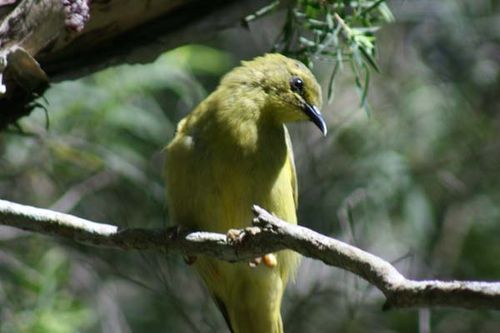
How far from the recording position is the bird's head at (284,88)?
182 inches

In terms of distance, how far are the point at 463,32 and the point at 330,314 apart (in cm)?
206

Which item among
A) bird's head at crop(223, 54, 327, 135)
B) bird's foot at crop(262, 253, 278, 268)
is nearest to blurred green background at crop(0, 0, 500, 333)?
bird's foot at crop(262, 253, 278, 268)

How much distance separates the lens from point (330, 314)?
6.83 m

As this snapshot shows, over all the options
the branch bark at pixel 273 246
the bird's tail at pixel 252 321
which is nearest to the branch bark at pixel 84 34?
the branch bark at pixel 273 246

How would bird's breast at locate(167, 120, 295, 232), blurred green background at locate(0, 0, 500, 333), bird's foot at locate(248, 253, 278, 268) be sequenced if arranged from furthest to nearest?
blurred green background at locate(0, 0, 500, 333) < bird's foot at locate(248, 253, 278, 268) < bird's breast at locate(167, 120, 295, 232)

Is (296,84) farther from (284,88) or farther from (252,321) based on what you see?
(252,321)

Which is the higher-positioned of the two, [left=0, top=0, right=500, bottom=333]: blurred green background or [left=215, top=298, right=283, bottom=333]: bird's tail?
[left=215, top=298, right=283, bottom=333]: bird's tail

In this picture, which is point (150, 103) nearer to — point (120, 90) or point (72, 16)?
point (120, 90)

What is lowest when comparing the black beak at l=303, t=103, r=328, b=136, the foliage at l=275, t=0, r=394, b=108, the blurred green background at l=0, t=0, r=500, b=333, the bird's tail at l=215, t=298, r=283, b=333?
the blurred green background at l=0, t=0, r=500, b=333

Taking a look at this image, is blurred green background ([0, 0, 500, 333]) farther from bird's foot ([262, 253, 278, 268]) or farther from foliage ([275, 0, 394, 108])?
foliage ([275, 0, 394, 108])

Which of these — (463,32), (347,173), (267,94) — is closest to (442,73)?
(463,32)

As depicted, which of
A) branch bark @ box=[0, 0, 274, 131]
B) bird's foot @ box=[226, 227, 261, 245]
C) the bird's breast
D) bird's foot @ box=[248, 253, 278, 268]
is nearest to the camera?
bird's foot @ box=[226, 227, 261, 245]

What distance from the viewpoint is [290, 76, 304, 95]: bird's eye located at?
4.66 metres

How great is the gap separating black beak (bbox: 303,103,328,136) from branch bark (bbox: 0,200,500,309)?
1.08m
